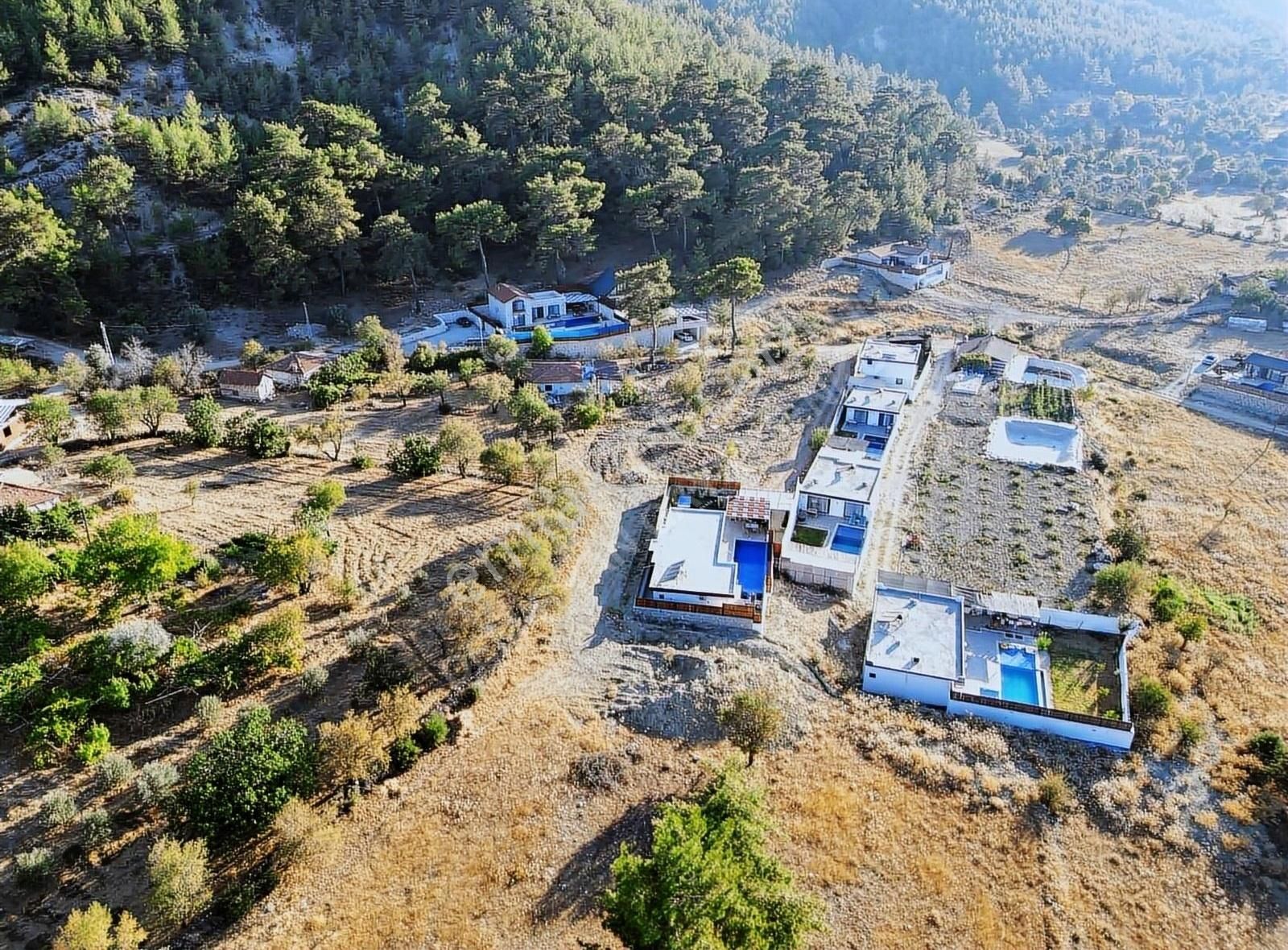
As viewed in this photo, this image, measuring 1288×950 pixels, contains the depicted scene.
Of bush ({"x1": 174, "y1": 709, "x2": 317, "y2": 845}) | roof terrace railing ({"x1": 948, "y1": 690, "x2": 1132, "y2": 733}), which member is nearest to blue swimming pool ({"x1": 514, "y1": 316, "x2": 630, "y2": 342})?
roof terrace railing ({"x1": 948, "y1": 690, "x2": 1132, "y2": 733})

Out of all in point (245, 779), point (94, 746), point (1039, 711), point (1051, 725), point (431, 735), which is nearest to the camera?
point (245, 779)

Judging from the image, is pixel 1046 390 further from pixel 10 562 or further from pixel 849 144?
pixel 10 562

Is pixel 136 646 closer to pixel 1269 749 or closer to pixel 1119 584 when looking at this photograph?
pixel 1119 584

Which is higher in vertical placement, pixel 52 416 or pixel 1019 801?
pixel 52 416

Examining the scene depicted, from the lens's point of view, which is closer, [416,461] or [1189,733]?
[1189,733]

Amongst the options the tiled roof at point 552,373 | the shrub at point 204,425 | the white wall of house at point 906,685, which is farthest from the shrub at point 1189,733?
the shrub at point 204,425

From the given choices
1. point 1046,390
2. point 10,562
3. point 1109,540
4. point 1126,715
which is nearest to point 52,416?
point 10,562

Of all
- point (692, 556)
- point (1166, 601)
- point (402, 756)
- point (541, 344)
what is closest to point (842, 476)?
point (692, 556)

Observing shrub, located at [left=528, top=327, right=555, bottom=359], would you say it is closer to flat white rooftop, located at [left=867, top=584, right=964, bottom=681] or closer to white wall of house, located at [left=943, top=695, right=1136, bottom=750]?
flat white rooftop, located at [left=867, top=584, right=964, bottom=681]
